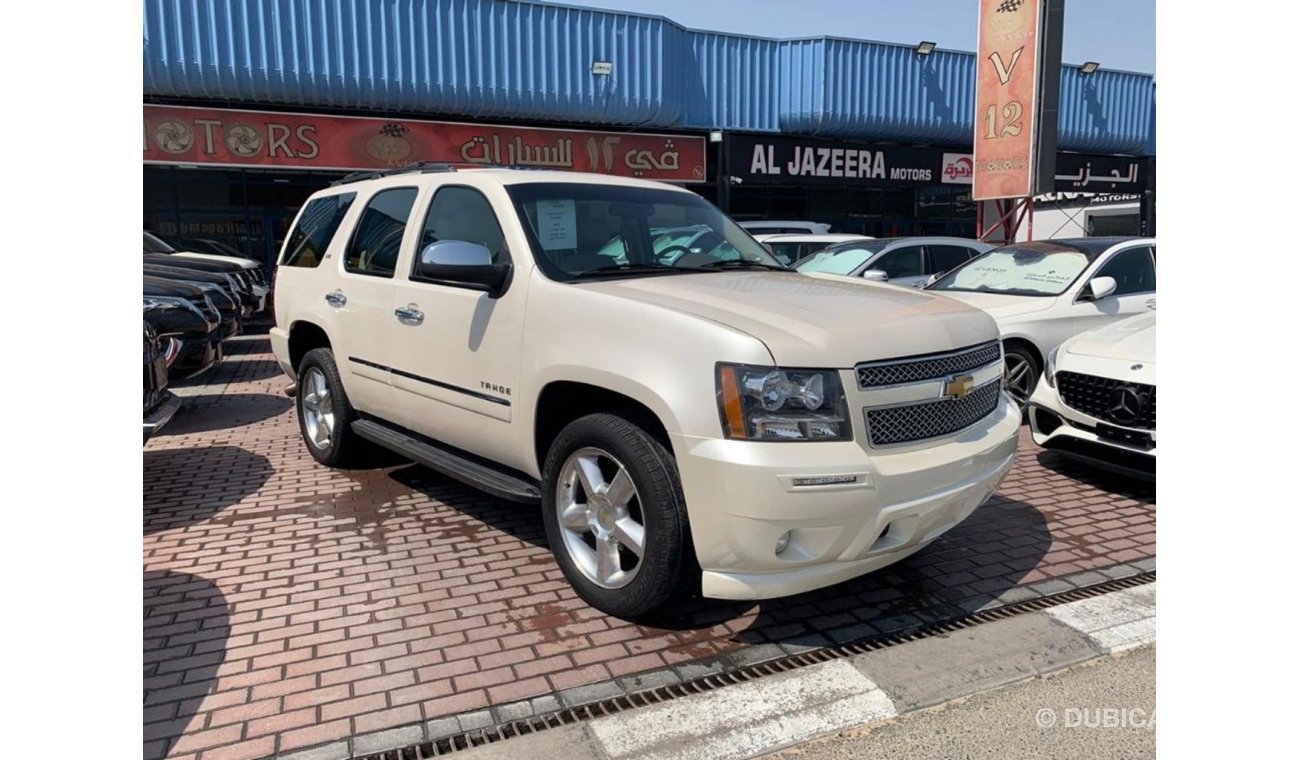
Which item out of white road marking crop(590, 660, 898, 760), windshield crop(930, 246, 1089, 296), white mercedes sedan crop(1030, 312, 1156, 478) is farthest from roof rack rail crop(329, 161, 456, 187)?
windshield crop(930, 246, 1089, 296)

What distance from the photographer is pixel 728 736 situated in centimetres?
283

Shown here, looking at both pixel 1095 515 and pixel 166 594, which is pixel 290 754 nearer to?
pixel 166 594

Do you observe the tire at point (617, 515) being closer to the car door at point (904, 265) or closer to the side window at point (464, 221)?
the side window at point (464, 221)

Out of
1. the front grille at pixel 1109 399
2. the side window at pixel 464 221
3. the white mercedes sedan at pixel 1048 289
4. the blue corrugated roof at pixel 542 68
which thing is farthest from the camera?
the blue corrugated roof at pixel 542 68

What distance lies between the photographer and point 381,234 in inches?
202

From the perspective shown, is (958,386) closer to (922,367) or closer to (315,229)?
(922,367)

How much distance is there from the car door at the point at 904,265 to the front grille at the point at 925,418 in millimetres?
6603

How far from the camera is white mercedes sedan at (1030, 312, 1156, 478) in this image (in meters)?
5.05

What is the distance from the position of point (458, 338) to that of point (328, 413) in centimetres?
197

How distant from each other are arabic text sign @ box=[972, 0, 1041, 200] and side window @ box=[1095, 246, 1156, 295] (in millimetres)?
6923

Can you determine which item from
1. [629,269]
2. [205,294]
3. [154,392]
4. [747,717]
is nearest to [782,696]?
[747,717]

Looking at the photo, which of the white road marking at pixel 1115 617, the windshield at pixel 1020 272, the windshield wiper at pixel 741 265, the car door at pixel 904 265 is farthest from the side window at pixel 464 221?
the car door at pixel 904 265

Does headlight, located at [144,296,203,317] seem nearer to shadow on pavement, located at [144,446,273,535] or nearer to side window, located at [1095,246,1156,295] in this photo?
shadow on pavement, located at [144,446,273,535]

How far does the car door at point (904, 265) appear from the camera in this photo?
33.6 feet
